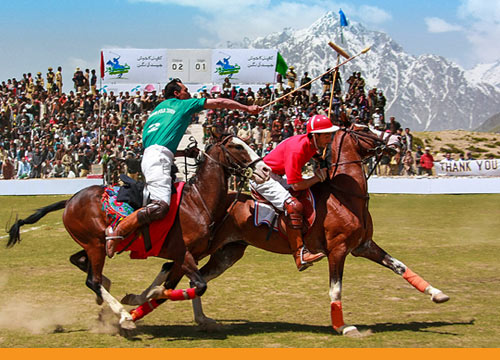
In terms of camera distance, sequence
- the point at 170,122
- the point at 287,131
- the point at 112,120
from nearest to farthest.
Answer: the point at 170,122 → the point at 287,131 → the point at 112,120

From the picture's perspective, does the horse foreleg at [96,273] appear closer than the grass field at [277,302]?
No

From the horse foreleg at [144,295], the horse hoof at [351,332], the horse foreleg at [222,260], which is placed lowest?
the horse hoof at [351,332]

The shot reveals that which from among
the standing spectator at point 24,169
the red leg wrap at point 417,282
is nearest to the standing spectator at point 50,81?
the standing spectator at point 24,169

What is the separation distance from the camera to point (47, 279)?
437 inches

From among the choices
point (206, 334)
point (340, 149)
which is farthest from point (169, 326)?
point (340, 149)

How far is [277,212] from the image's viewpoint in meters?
7.87

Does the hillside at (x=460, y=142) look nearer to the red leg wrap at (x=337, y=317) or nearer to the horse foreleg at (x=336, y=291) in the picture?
the horse foreleg at (x=336, y=291)

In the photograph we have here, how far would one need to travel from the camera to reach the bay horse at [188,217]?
754 cm

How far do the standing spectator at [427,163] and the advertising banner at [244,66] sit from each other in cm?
1172

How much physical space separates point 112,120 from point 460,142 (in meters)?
22.3

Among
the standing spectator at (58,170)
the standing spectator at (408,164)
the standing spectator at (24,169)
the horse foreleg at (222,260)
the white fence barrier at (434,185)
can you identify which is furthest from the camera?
the standing spectator at (24,169)

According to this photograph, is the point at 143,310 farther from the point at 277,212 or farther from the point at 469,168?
the point at 469,168

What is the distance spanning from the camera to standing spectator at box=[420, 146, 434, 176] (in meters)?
27.2

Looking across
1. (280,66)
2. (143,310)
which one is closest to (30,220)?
(143,310)
